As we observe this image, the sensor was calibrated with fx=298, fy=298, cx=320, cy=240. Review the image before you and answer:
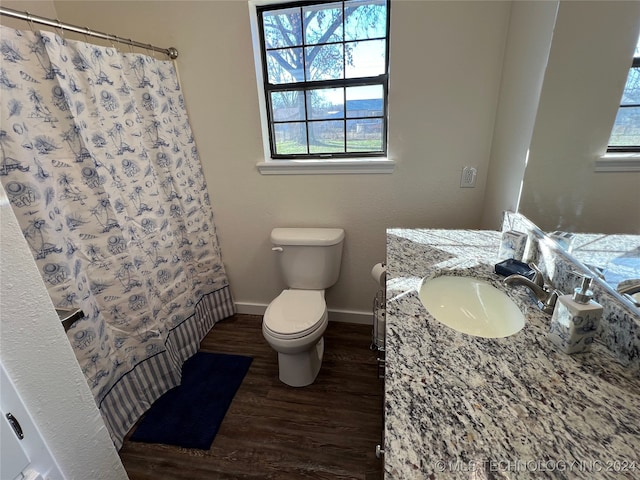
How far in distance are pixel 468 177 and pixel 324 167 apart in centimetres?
83

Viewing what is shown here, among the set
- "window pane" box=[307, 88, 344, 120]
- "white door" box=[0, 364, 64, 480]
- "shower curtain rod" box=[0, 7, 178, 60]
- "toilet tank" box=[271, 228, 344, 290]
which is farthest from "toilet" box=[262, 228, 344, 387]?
"shower curtain rod" box=[0, 7, 178, 60]

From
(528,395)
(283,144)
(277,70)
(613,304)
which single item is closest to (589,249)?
(613,304)

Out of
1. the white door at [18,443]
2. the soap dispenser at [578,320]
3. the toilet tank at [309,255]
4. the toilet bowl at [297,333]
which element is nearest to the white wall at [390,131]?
the toilet tank at [309,255]

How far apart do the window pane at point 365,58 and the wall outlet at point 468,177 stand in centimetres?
74

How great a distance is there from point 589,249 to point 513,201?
447 mm

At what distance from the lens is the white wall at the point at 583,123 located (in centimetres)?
77

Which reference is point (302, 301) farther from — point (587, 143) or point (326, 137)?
point (587, 143)

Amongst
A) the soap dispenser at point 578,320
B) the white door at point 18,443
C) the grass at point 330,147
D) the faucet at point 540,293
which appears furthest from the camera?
the grass at point 330,147

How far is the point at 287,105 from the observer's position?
1.87 m

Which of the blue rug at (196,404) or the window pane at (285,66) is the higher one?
the window pane at (285,66)

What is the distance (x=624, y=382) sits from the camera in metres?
0.65

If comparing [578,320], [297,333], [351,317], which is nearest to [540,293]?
[578,320]

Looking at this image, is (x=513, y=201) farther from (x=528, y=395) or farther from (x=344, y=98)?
(x=344, y=98)

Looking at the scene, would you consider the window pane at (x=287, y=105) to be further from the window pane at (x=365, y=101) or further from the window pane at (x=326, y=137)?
the window pane at (x=365, y=101)
